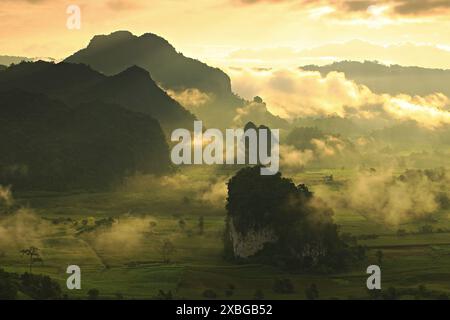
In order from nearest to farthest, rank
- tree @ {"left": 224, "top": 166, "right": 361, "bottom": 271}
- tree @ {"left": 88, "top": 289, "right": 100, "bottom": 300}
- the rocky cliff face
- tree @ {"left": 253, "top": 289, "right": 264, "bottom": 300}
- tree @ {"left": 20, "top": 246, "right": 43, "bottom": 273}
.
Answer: tree @ {"left": 88, "top": 289, "right": 100, "bottom": 300}, tree @ {"left": 253, "top": 289, "right": 264, "bottom": 300}, tree @ {"left": 20, "top": 246, "right": 43, "bottom": 273}, tree @ {"left": 224, "top": 166, "right": 361, "bottom": 271}, the rocky cliff face

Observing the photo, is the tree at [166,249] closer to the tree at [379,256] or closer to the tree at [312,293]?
the tree at [312,293]

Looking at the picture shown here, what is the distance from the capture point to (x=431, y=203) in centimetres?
18400

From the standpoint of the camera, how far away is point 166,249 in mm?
129375

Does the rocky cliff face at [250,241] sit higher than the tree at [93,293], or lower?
higher

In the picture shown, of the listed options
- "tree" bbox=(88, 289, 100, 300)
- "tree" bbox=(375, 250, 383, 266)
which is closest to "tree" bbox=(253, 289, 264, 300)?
"tree" bbox=(88, 289, 100, 300)

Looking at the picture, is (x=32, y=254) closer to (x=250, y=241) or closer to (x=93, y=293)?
(x=93, y=293)

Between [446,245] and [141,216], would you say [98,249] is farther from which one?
[446,245]

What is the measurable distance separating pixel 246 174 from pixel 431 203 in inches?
2642

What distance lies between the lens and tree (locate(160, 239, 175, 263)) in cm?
12331

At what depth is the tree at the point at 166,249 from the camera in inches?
4855

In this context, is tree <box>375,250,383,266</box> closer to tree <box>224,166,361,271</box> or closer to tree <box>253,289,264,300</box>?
tree <box>224,166,361,271</box>

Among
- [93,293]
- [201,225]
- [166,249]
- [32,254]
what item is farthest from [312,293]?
[201,225]

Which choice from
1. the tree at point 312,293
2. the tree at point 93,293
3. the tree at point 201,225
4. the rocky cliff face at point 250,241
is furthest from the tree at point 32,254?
the tree at point 312,293
